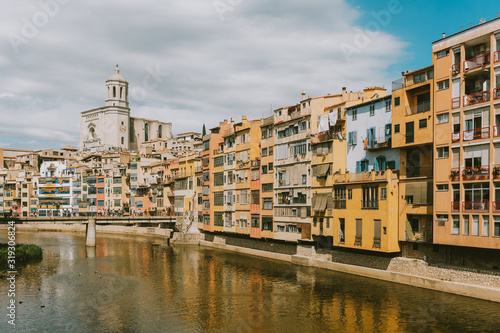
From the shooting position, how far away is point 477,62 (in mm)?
35406

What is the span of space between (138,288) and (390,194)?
2353cm

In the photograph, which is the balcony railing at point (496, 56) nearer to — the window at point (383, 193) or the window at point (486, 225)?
the window at point (486, 225)

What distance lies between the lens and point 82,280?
4700 cm

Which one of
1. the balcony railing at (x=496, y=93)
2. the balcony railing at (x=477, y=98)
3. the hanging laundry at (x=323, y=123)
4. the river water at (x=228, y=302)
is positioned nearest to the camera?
the river water at (x=228, y=302)

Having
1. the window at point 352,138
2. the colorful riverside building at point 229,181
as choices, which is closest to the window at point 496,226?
the window at point 352,138

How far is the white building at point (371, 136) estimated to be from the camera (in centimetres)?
4434

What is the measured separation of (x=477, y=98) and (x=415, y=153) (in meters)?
7.53

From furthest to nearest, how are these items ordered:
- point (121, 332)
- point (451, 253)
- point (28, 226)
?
1. point (28, 226)
2. point (451, 253)
3. point (121, 332)

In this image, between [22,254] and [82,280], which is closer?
[82,280]

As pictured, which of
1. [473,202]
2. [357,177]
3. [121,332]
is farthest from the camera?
[357,177]

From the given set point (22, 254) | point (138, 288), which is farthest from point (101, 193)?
point (138, 288)

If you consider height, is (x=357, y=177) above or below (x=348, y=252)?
above

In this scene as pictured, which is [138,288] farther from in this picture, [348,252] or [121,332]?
[348,252]

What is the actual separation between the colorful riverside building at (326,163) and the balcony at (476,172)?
48.0ft
